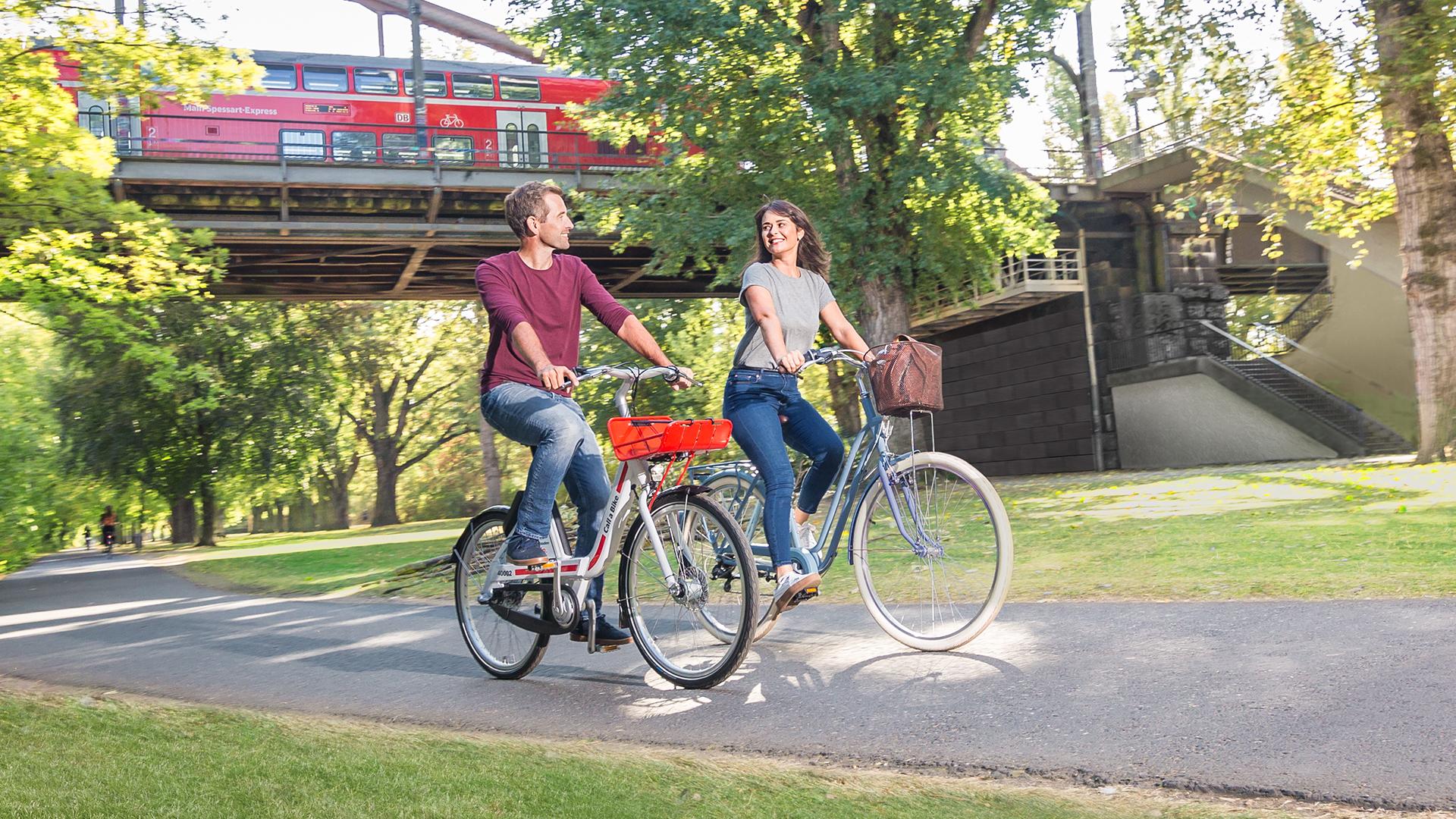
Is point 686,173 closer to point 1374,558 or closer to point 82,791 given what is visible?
point 1374,558

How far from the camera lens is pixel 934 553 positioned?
16.2 feet

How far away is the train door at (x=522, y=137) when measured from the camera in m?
24.3

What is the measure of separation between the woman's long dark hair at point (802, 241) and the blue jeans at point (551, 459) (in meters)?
1.13

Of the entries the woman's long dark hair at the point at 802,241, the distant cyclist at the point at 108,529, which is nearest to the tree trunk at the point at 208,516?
the distant cyclist at the point at 108,529

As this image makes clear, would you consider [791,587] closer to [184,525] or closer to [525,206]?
[525,206]

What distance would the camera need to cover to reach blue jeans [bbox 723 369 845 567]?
4.99 metres

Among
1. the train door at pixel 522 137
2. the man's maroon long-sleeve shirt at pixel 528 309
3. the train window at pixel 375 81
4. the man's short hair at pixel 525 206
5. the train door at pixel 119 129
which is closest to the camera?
the man's maroon long-sleeve shirt at pixel 528 309

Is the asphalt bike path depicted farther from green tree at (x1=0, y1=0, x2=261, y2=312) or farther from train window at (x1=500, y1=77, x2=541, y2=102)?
train window at (x1=500, y1=77, x2=541, y2=102)

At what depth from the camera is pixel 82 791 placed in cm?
339

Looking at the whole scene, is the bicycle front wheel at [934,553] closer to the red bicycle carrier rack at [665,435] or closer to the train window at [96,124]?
the red bicycle carrier rack at [665,435]

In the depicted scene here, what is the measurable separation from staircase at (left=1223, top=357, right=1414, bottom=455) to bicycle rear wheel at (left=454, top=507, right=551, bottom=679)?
20.3 meters

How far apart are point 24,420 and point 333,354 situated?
10503 mm

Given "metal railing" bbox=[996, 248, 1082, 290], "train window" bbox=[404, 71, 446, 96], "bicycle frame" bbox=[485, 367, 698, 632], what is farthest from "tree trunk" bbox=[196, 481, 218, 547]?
"bicycle frame" bbox=[485, 367, 698, 632]

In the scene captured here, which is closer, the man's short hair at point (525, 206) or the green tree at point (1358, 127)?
the man's short hair at point (525, 206)
